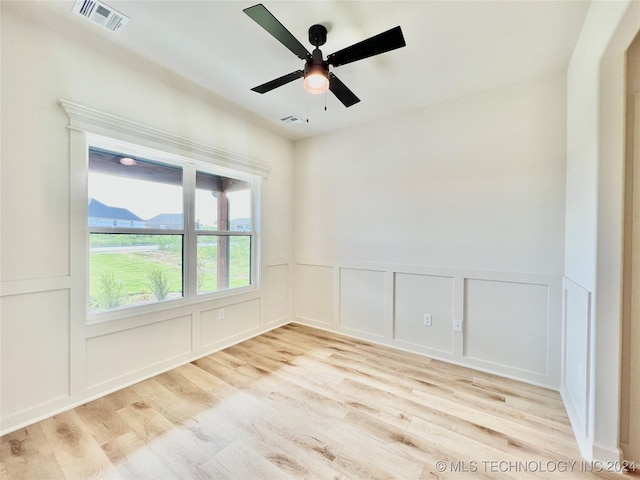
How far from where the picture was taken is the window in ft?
7.26

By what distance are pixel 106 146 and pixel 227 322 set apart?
2.09 meters

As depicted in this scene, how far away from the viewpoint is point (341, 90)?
203cm

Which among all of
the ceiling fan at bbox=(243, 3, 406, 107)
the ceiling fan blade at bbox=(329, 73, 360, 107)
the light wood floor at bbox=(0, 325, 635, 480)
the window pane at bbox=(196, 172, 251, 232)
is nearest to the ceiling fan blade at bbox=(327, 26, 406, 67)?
the ceiling fan at bbox=(243, 3, 406, 107)

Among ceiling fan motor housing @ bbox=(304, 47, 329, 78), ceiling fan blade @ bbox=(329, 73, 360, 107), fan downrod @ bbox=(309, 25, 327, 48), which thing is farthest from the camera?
ceiling fan blade @ bbox=(329, 73, 360, 107)

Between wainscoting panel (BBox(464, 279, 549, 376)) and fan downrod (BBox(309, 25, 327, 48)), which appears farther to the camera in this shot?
wainscoting panel (BBox(464, 279, 549, 376))

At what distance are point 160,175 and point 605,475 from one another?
151 inches

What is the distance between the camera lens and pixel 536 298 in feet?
7.79

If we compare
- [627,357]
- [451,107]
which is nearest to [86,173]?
[451,107]

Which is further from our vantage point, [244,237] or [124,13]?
[244,237]

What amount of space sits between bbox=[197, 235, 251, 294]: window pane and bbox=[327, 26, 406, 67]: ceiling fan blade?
2.19 meters

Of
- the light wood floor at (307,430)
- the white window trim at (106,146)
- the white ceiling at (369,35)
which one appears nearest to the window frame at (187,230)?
the white window trim at (106,146)

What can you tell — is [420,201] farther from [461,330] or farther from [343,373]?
[343,373]

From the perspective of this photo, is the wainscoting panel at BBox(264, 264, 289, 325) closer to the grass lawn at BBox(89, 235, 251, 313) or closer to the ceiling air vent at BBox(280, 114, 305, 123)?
the grass lawn at BBox(89, 235, 251, 313)

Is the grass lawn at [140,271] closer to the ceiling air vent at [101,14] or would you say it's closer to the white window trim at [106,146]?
the white window trim at [106,146]
